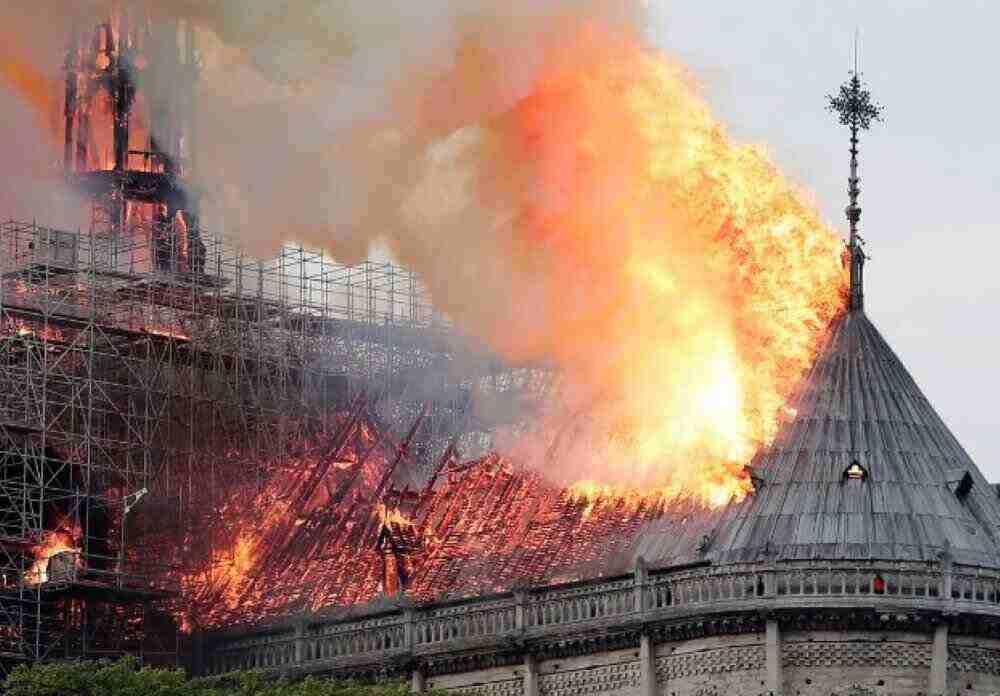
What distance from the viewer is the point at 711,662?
111125mm

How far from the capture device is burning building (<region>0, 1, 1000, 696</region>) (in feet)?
365

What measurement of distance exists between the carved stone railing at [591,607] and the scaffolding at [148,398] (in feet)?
15.5

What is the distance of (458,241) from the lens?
128 meters

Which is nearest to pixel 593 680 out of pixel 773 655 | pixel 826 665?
pixel 773 655

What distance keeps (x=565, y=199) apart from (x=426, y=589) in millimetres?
12810

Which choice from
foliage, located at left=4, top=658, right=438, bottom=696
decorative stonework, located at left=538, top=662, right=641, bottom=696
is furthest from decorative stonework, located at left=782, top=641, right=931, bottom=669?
foliage, located at left=4, top=658, right=438, bottom=696

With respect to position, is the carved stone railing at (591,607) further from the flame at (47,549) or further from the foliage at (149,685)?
the foliage at (149,685)

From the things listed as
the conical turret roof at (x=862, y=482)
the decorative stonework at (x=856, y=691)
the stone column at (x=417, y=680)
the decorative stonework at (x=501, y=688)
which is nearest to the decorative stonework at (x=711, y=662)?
the decorative stonework at (x=856, y=691)

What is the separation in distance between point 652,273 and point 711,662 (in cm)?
1510

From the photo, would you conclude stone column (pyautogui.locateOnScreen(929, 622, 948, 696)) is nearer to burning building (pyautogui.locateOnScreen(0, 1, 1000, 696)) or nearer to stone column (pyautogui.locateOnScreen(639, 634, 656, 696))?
burning building (pyautogui.locateOnScreen(0, 1, 1000, 696))

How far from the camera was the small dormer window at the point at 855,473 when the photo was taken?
11312 centimetres

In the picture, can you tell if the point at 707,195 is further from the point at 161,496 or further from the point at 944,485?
the point at 161,496

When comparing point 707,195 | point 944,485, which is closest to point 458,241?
point 707,195

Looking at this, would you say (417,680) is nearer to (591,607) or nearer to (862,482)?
(591,607)
